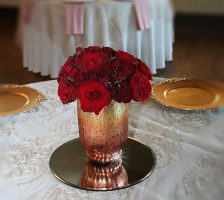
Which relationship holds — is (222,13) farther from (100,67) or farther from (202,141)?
(202,141)

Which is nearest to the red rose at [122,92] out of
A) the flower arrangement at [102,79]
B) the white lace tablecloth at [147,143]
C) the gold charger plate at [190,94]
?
the flower arrangement at [102,79]

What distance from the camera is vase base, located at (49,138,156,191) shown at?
40cm

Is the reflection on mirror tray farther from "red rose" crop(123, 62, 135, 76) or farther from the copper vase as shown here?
"red rose" crop(123, 62, 135, 76)

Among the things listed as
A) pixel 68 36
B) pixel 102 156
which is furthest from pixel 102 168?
pixel 68 36

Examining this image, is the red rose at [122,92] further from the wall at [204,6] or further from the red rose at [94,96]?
the wall at [204,6]

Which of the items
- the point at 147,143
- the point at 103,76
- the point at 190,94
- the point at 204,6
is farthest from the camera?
the point at 190,94

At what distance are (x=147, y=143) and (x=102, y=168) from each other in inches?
3.7

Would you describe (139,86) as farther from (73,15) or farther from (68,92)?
(73,15)

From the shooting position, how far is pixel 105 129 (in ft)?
1.30

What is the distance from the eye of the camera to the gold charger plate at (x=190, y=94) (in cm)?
57

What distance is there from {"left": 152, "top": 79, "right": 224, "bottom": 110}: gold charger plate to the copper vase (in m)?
0.19

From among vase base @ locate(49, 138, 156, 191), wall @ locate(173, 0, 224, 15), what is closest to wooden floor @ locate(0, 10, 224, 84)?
wall @ locate(173, 0, 224, 15)

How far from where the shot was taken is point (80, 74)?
0.37 m

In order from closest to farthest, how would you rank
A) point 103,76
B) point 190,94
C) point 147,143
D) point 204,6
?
point 204,6 < point 103,76 < point 147,143 < point 190,94
